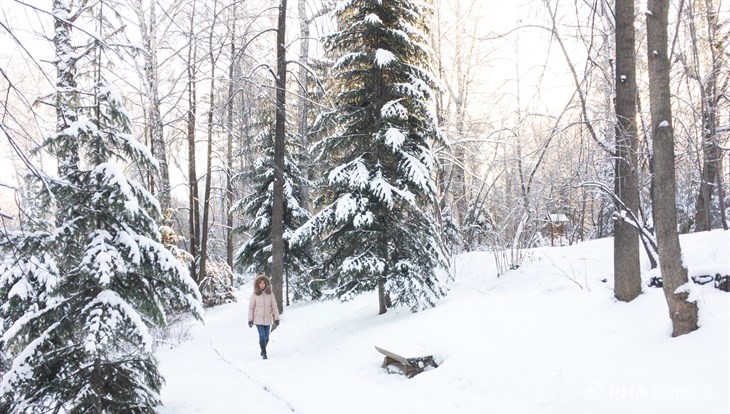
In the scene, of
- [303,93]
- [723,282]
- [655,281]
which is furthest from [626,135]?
[303,93]

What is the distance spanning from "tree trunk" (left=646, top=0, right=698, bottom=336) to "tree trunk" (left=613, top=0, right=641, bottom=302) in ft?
4.27

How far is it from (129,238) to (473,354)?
181 inches

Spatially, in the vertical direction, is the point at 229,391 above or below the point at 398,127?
below

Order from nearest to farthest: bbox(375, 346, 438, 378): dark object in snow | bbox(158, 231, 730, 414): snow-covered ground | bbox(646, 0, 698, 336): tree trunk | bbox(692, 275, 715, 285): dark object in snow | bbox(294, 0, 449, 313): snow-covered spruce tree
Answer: bbox(158, 231, 730, 414): snow-covered ground < bbox(646, 0, 698, 336): tree trunk < bbox(692, 275, 715, 285): dark object in snow < bbox(375, 346, 438, 378): dark object in snow < bbox(294, 0, 449, 313): snow-covered spruce tree

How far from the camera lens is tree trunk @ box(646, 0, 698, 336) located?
485 centimetres

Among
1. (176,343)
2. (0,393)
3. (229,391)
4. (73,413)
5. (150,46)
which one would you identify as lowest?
(176,343)

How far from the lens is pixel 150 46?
1509cm

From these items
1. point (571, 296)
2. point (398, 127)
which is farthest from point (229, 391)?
point (398, 127)

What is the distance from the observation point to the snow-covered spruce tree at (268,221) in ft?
54.3

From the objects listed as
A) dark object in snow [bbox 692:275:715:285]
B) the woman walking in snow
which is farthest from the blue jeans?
dark object in snow [bbox 692:275:715:285]

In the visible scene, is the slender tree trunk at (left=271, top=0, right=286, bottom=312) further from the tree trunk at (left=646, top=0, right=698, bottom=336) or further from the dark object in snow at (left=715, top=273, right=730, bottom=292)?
the dark object in snow at (left=715, top=273, right=730, bottom=292)

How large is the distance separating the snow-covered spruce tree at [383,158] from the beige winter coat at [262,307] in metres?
1.38

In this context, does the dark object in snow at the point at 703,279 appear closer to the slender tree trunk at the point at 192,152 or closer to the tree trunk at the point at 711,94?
the tree trunk at the point at 711,94

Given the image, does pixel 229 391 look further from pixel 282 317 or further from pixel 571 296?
pixel 282 317
